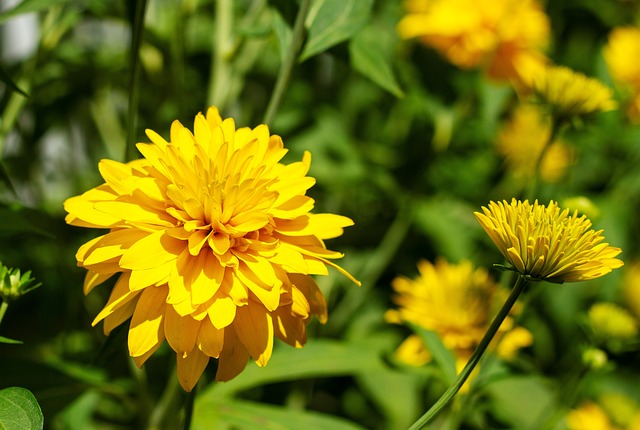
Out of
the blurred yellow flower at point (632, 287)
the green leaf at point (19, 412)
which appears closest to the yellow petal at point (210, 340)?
the green leaf at point (19, 412)

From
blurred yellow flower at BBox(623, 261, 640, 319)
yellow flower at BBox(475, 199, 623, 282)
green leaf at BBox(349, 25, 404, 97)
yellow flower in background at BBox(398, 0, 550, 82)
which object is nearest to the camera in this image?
yellow flower at BBox(475, 199, 623, 282)

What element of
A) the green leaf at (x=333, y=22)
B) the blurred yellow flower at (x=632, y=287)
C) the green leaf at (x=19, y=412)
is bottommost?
the blurred yellow flower at (x=632, y=287)

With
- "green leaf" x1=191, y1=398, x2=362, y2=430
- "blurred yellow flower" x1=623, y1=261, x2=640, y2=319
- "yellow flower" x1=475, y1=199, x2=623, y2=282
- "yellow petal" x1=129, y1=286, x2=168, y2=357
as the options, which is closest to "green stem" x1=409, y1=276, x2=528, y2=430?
"yellow flower" x1=475, y1=199, x2=623, y2=282

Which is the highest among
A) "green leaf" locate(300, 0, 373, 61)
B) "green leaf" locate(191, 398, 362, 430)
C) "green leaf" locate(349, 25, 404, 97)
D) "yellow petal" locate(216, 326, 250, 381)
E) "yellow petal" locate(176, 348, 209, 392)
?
"green leaf" locate(300, 0, 373, 61)

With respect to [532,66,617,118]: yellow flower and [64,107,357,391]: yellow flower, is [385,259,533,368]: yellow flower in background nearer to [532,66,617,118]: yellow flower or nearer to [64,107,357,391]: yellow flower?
[532,66,617,118]: yellow flower

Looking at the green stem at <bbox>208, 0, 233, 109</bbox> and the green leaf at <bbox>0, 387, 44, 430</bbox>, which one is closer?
the green leaf at <bbox>0, 387, 44, 430</bbox>

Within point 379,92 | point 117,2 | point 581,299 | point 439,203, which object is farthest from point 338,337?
point 117,2

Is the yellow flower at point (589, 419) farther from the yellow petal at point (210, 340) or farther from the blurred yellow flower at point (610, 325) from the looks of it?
the yellow petal at point (210, 340)
